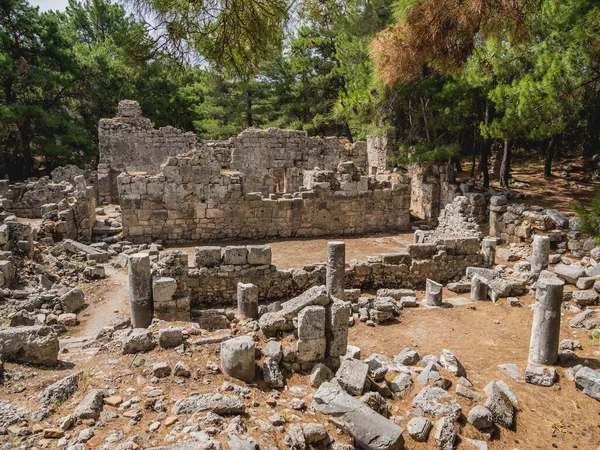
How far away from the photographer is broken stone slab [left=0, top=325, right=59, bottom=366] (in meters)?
5.89

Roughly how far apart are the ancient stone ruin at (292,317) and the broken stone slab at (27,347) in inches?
0.9

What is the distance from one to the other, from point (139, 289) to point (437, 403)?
17.8 ft

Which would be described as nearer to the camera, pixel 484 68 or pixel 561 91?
pixel 561 91

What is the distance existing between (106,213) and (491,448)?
15907 mm

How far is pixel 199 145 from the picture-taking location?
2145cm

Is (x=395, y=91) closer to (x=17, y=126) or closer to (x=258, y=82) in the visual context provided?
(x=258, y=82)

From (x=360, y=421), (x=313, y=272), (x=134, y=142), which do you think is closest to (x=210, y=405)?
(x=360, y=421)

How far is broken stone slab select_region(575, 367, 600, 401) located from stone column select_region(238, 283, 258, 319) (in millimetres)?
5436

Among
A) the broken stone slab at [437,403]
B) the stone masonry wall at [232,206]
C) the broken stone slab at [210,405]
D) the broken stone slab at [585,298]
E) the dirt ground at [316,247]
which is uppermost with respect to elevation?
the stone masonry wall at [232,206]

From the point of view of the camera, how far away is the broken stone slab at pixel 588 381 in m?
6.32

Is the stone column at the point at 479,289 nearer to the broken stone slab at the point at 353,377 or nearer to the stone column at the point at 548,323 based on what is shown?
the stone column at the point at 548,323

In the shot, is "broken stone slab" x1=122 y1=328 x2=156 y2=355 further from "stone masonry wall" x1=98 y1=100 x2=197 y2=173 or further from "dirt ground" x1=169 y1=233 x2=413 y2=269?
"stone masonry wall" x1=98 y1=100 x2=197 y2=173

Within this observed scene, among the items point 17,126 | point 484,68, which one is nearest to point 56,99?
point 17,126

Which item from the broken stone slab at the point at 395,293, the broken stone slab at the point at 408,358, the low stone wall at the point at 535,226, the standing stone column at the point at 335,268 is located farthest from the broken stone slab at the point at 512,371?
the low stone wall at the point at 535,226
